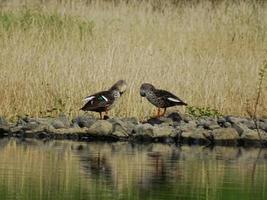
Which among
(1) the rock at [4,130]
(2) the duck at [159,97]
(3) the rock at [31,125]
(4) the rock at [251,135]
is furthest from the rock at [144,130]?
(1) the rock at [4,130]

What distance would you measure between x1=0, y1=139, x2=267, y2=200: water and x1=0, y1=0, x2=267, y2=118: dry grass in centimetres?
183

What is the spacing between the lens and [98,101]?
14969mm

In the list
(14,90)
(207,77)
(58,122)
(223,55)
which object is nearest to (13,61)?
(14,90)

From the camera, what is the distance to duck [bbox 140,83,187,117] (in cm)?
1524

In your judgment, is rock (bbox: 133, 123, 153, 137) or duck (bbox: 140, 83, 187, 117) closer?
rock (bbox: 133, 123, 153, 137)

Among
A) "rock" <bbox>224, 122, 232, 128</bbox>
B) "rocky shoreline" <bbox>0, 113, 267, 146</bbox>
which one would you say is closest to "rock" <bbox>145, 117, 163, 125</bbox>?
"rocky shoreline" <bbox>0, 113, 267, 146</bbox>

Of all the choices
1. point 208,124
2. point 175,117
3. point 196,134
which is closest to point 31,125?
point 175,117

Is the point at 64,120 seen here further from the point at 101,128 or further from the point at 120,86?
the point at 120,86

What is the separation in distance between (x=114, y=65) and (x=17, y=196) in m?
7.47

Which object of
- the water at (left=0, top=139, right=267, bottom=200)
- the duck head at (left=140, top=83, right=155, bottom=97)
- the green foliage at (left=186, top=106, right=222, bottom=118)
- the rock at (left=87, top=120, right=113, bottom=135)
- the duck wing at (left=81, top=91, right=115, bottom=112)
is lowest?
the water at (left=0, top=139, right=267, bottom=200)

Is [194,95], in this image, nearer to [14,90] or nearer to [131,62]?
[131,62]

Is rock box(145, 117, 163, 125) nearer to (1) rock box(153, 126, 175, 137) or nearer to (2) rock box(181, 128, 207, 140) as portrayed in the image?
(1) rock box(153, 126, 175, 137)

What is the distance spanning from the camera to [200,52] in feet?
62.5

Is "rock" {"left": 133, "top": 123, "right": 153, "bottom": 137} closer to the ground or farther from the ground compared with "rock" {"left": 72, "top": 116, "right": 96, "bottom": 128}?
closer to the ground
